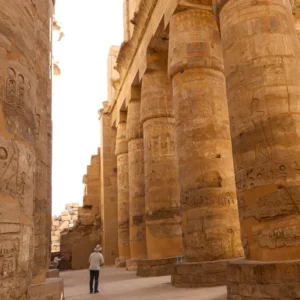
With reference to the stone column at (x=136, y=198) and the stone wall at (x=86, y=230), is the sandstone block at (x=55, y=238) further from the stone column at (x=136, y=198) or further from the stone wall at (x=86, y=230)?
the stone column at (x=136, y=198)

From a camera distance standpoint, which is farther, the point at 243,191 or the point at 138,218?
the point at 138,218

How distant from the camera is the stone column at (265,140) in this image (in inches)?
174

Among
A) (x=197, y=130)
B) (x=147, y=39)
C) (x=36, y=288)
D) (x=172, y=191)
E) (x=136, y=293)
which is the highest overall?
(x=147, y=39)

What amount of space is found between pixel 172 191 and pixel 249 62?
6080 mm

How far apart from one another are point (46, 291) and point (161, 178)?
6.85 m

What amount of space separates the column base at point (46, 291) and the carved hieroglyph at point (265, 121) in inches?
102

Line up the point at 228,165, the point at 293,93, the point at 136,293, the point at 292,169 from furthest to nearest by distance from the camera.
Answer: the point at 228,165 → the point at 136,293 → the point at 293,93 → the point at 292,169

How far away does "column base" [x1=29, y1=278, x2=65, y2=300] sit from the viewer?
13.0 ft

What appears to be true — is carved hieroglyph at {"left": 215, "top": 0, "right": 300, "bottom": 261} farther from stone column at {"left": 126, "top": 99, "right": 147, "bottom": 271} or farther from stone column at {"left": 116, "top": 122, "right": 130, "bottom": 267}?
stone column at {"left": 116, "top": 122, "right": 130, "bottom": 267}

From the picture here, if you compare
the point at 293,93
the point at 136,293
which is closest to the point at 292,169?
the point at 293,93

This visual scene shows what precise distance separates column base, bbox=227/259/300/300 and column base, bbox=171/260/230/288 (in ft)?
6.86

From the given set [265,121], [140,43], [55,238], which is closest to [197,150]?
[265,121]

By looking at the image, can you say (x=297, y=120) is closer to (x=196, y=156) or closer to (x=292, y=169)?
(x=292, y=169)

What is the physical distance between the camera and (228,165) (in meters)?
7.60
